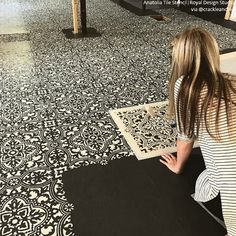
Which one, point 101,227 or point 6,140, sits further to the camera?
point 6,140

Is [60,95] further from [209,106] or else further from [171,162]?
[209,106]

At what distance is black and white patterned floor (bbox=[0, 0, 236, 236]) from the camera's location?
167 cm

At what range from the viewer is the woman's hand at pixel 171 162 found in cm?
180

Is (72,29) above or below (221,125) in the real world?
below

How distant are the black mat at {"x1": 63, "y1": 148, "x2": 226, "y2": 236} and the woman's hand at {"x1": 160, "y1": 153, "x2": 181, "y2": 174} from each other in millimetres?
33

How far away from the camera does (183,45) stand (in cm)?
126

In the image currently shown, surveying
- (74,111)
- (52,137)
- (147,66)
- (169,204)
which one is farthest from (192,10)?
(169,204)

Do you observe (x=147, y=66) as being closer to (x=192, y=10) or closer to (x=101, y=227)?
(x=101, y=227)

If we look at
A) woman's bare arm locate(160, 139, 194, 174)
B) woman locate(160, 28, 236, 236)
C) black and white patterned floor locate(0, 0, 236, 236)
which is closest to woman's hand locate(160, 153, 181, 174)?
woman's bare arm locate(160, 139, 194, 174)

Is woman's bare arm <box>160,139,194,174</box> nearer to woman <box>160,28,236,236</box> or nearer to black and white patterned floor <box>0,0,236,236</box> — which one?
woman <box>160,28,236,236</box>

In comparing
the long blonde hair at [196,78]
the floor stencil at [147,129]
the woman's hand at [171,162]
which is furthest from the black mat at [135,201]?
the long blonde hair at [196,78]

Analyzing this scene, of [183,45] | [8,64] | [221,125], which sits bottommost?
[8,64]

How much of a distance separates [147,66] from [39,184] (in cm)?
215

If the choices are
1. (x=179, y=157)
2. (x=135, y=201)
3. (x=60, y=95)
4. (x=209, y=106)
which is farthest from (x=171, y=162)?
(x=60, y=95)
